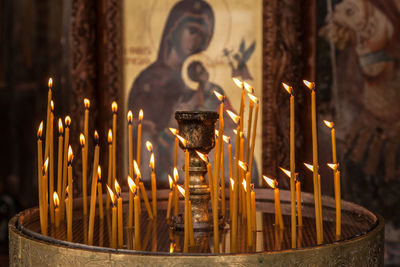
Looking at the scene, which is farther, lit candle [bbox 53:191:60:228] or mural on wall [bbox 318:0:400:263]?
mural on wall [bbox 318:0:400:263]

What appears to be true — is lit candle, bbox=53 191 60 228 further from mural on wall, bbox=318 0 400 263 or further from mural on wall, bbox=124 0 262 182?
mural on wall, bbox=318 0 400 263

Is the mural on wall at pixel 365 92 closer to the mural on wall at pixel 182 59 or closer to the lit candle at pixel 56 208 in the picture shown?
the mural on wall at pixel 182 59

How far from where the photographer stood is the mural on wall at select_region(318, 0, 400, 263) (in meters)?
2.10

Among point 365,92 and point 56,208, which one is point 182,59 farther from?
point 56,208

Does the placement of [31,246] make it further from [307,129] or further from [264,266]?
[307,129]

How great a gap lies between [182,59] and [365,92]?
2.70 ft

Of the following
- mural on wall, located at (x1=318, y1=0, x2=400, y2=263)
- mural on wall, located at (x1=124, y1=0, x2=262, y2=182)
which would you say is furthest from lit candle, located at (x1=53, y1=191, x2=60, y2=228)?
mural on wall, located at (x1=318, y1=0, x2=400, y2=263)

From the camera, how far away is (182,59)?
7.41ft

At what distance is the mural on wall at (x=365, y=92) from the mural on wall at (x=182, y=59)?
32 cm

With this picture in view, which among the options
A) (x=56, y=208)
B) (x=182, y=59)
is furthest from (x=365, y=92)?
(x=56, y=208)

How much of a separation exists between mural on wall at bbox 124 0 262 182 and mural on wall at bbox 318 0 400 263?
0.32 meters

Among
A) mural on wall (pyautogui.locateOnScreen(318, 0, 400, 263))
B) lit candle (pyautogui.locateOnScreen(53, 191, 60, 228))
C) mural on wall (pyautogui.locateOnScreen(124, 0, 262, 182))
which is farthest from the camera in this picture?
mural on wall (pyautogui.locateOnScreen(124, 0, 262, 182))

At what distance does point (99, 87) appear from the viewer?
7.48 ft

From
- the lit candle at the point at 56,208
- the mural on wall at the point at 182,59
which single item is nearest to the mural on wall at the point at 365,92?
the mural on wall at the point at 182,59
